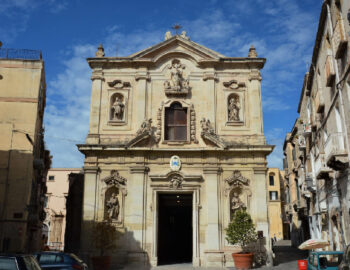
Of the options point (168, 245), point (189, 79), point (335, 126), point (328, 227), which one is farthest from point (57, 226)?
point (335, 126)

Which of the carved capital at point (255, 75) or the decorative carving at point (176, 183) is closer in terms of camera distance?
the decorative carving at point (176, 183)

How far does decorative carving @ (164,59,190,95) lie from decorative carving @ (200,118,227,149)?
2.33 m

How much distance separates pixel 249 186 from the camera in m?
22.2

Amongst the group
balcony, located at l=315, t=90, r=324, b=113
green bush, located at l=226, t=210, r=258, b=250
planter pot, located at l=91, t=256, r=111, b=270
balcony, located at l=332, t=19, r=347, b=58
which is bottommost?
planter pot, located at l=91, t=256, r=111, b=270

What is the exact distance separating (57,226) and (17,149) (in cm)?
2730

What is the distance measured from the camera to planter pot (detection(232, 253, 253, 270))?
19484 mm

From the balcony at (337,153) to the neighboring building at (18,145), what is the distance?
1671 cm

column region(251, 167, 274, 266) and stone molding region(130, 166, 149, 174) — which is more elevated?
stone molding region(130, 166, 149, 174)

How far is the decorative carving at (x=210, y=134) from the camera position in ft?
72.7

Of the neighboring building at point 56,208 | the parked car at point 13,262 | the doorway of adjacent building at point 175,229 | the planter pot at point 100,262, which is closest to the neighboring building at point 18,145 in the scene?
the planter pot at point 100,262

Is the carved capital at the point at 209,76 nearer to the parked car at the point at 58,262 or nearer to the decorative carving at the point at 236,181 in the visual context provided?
the decorative carving at the point at 236,181

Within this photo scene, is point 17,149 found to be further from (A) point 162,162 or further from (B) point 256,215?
(B) point 256,215

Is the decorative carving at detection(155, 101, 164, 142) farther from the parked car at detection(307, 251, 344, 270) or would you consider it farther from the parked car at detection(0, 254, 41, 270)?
the parked car at detection(0, 254, 41, 270)

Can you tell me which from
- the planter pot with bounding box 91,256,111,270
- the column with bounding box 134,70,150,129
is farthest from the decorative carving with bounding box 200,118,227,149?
the planter pot with bounding box 91,256,111,270
